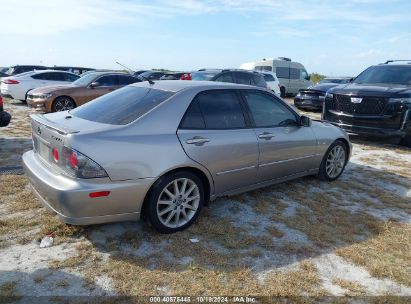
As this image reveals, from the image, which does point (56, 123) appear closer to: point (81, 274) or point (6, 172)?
point (81, 274)

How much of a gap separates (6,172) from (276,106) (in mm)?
4067

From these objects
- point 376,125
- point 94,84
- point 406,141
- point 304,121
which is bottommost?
point 406,141

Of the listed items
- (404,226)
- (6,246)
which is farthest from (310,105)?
(6,246)

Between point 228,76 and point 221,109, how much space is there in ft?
27.0

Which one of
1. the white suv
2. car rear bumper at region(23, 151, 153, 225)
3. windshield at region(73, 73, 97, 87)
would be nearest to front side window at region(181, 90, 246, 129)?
car rear bumper at region(23, 151, 153, 225)

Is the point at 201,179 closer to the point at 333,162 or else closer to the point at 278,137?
the point at 278,137

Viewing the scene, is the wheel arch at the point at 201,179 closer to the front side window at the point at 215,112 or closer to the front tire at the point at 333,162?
the front side window at the point at 215,112

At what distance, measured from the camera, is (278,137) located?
15.5 feet

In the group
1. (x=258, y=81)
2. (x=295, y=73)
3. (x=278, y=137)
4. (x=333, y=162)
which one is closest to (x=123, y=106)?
(x=278, y=137)

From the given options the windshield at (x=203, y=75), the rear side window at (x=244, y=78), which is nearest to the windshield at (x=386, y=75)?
the rear side window at (x=244, y=78)

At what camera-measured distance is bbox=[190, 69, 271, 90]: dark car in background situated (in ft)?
38.8

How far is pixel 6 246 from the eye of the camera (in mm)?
3471

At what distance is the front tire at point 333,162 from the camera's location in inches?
225

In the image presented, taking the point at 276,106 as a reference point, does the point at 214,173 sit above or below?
below
